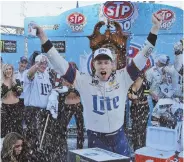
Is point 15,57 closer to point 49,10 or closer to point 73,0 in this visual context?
point 49,10

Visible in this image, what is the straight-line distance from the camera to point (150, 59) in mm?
2908

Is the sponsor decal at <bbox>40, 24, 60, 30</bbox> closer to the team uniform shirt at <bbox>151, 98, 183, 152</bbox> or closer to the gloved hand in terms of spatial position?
the gloved hand

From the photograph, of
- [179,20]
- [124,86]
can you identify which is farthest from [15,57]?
[179,20]

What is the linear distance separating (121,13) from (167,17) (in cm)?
36

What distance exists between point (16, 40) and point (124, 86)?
3.21 feet

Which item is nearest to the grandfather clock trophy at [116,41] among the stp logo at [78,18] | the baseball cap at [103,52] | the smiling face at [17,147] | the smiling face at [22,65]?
the baseball cap at [103,52]

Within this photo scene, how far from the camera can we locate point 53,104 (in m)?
3.10

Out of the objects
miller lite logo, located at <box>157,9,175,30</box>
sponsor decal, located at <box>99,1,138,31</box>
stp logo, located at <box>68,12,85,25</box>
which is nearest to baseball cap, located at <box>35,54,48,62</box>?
stp logo, located at <box>68,12,85,25</box>

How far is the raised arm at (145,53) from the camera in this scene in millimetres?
2760

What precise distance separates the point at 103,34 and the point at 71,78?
42 cm

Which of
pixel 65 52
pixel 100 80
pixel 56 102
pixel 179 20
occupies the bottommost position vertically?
pixel 56 102

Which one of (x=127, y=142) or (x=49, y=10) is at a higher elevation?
(x=49, y=10)

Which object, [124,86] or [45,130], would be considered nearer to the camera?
[124,86]

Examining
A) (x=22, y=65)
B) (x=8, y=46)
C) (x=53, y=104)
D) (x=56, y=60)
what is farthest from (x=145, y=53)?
(x=8, y=46)
